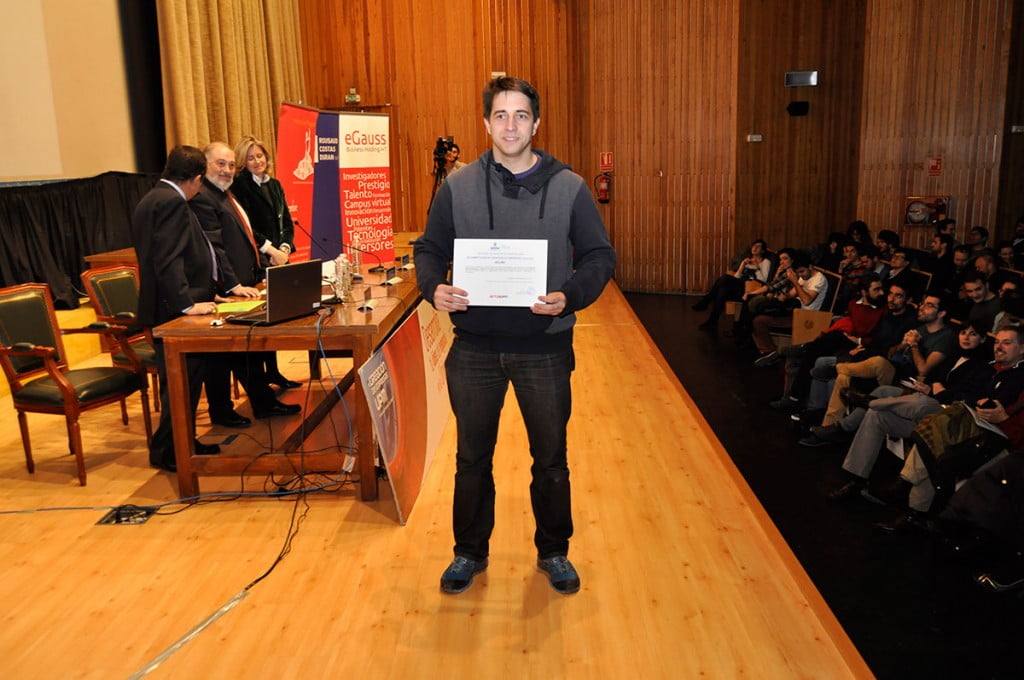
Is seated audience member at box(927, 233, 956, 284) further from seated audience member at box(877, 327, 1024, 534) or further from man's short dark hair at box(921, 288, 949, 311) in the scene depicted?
seated audience member at box(877, 327, 1024, 534)

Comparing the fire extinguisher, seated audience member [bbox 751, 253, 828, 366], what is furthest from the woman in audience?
the fire extinguisher

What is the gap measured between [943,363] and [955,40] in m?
5.38

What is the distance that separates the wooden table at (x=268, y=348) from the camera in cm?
352

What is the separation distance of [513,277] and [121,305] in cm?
352

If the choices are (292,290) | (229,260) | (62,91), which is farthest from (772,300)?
(62,91)

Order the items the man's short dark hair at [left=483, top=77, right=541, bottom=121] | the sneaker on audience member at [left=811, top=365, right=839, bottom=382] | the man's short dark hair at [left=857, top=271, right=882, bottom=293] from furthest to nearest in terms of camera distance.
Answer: the man's short dark hair at [left=857, top=271, right=882, bottom=293] → the sneaker on audience member at [left=811, top=365, right=839, bottom=382] → the man's short dark hair at [left=483, top=77, right=541, bottom=121]

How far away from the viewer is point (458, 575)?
9.36 ft

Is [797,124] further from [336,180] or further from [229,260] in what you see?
[229,260]

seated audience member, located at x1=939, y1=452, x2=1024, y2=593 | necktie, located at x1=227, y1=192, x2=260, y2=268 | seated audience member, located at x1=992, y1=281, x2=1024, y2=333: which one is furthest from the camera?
seated audience member, located at x1=992, y1=281, x2=1024, y2=333

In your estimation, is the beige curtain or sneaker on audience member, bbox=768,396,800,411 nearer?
sneaker on audience member, bbox=768,396,800,411

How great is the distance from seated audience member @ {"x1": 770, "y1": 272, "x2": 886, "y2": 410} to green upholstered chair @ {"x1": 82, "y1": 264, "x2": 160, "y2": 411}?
13.1 ft

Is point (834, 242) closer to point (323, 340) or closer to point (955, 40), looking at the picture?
point (955, 40)

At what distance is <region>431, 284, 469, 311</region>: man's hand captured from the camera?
2.47 meters

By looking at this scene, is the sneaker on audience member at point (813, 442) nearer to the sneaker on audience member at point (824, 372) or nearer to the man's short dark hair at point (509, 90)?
the sneaker on audience member at point (824, 372)
